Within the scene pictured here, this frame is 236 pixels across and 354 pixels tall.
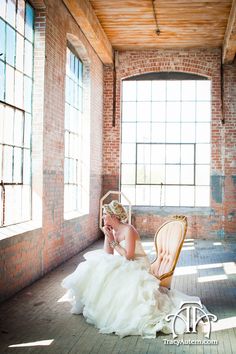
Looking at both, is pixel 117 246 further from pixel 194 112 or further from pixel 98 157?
pixel 194 112

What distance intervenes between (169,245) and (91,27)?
5282mm

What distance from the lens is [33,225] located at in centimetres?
616

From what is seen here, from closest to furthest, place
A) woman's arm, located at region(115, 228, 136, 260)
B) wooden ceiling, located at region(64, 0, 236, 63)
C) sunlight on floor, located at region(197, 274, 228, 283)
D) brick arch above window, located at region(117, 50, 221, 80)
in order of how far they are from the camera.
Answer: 1. woman's arm, located at region(115, 228, 136, 260)
2. sunlight on floor, located at region(197, 274, 228, 283)
3. wooden ceiling, located at region(64, 0, 236, 63)
4. brick arch above window, located at region(117, 50, 221, 80)

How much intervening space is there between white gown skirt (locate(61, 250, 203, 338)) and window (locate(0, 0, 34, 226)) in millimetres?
1550

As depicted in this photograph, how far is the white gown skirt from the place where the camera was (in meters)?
4.09

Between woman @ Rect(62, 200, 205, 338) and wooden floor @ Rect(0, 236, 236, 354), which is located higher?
woman @ Rect(62, 200, 205, 338)

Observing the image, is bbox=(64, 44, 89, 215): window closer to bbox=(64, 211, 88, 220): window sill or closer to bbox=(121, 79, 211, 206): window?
bbox=(64, 211, 88, 220): window sill

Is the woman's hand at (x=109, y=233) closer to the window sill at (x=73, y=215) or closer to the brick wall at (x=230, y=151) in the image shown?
the window sill at (x=73, y=215)

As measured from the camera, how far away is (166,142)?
37.9ft

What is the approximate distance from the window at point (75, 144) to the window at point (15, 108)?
2103mm

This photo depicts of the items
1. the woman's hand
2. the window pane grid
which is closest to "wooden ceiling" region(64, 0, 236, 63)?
the window pane grid

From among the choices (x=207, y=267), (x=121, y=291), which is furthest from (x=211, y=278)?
(x=121, y=291)

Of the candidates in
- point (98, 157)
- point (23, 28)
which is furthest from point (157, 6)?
point (98, 157)

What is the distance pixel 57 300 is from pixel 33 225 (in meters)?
1.32
